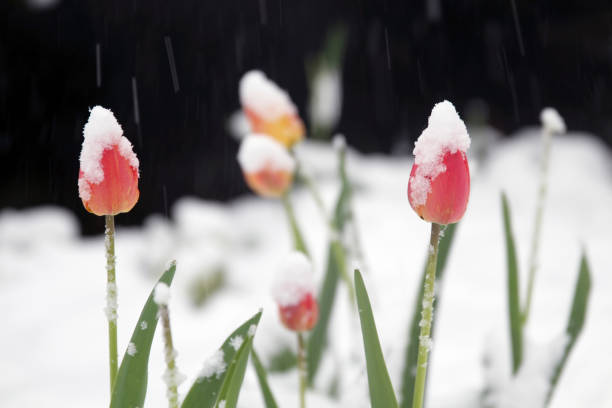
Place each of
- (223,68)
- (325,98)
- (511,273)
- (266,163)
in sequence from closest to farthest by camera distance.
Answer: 1. (511,273)
2. (266,163)
3. (325,98)
4. (223,68)

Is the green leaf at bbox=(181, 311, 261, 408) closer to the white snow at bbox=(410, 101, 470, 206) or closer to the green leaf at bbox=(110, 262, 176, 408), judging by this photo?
the green leaf at bbox=(110, 262, 176, 408)

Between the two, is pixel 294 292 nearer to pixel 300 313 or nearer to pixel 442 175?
pixel 300 313

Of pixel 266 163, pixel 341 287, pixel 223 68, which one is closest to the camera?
pixel 266 163

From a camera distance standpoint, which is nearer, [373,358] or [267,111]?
[373,358]

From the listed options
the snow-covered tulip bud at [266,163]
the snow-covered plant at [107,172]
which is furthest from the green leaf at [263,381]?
the snow-covered tulip bud at [266,163]

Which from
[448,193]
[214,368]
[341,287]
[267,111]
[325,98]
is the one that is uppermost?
[325,98]

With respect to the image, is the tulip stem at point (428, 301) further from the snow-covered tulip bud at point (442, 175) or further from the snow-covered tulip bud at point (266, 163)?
the snow-covered tulip bud at point (266, 163)

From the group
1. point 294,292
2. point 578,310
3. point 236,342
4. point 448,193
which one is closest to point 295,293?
point 294,292
